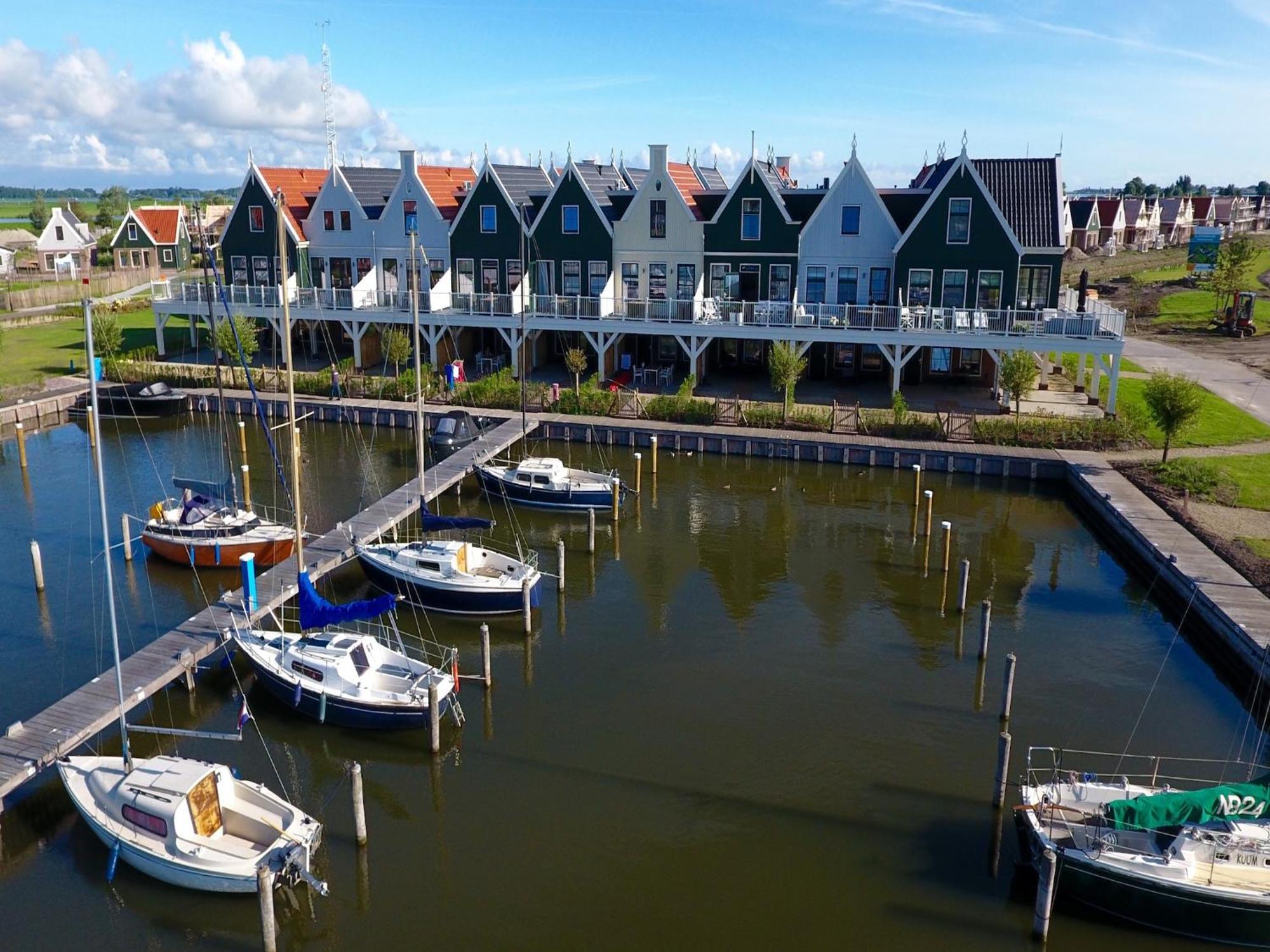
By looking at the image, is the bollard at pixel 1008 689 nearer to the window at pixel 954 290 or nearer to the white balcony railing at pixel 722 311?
the white balcony railing at pixel 722 311

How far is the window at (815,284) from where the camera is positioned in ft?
145

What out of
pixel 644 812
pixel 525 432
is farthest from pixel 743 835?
pixel 525 432

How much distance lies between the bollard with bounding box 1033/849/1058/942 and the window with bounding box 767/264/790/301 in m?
33.3

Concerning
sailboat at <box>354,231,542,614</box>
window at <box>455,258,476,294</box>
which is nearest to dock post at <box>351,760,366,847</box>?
sailboat at <box>354,231,542,614</box>

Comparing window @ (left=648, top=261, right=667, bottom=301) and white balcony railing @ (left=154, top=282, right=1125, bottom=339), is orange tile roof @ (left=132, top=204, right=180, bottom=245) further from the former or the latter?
window @ (left=648, top=261, right=667, bottom=301)

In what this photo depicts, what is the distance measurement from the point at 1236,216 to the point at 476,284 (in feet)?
426

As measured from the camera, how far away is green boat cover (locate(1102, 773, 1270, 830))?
49.0 feet

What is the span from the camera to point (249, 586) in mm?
22781

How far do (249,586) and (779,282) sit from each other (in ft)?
95.8

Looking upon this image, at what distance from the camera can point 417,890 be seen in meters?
15.4

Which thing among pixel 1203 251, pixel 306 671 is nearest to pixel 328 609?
pixel 306 671

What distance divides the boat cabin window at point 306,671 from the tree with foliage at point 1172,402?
88.7 ft

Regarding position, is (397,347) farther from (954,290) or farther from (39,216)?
(39,216)

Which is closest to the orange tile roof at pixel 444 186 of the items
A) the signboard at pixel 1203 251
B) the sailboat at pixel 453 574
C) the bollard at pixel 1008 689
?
the sailboat at pixel 453 574
